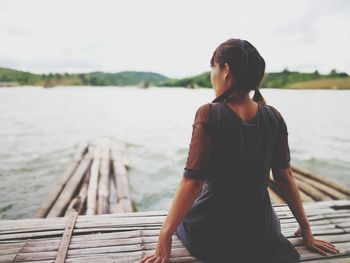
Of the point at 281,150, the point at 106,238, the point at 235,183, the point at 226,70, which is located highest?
the point at 226,70

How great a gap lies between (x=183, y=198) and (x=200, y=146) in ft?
1.11

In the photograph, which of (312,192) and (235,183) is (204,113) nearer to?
(235,183)

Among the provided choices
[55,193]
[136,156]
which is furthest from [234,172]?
[136,156]

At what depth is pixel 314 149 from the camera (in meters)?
12.7

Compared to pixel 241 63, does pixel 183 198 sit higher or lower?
lower

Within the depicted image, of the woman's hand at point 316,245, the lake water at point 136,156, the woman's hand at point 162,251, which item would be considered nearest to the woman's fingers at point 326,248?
the woman's hand at point 316,245

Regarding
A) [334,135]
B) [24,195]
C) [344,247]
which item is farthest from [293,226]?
[334,135]

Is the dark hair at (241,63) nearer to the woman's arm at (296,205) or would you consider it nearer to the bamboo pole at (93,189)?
the woman's arm at (296,205)

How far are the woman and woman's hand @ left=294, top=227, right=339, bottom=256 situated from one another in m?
0.38

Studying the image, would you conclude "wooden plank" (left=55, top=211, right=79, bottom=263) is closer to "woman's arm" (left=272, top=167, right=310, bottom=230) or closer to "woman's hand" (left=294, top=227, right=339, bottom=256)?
"woman's arm" (left=272, top=167, right=310, bottom=230)

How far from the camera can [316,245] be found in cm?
244

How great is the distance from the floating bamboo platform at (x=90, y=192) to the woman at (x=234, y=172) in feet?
9.85

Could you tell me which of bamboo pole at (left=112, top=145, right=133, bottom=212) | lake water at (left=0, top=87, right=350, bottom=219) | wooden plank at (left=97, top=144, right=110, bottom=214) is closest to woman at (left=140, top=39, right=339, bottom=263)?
wooden plank at (left=97, top=144, right=110, bottom=214)

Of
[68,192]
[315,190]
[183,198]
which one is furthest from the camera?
[315,190]
